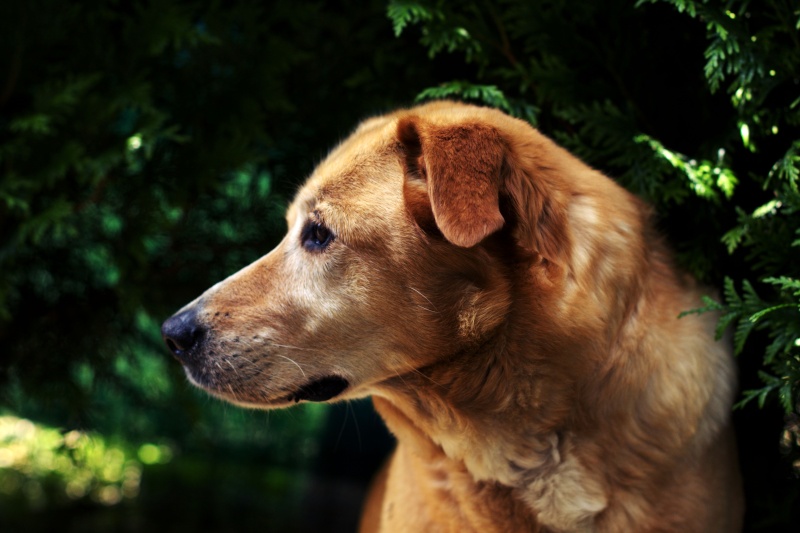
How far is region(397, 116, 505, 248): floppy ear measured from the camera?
1880 mm

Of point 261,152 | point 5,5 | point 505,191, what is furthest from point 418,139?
point 5,5

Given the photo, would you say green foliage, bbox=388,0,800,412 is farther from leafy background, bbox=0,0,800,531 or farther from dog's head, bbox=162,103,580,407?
dog's head, bbox=162,103,580,407

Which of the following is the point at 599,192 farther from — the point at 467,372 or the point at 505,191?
the point at 467,372

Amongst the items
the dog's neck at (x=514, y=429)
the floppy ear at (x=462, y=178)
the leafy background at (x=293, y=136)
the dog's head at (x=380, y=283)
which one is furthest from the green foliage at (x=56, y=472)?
the floppy ear at (x=462, y=178)

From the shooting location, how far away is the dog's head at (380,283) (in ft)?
6.73

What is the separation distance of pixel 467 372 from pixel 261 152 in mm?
1696

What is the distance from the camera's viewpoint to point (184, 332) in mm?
2193

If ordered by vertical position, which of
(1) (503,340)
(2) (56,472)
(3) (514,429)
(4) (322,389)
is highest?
(1) (503,340)

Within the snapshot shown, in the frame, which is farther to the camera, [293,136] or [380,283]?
[293,136]

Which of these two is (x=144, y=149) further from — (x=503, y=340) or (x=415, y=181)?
(x=503, y=340)

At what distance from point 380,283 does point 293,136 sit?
1664mm

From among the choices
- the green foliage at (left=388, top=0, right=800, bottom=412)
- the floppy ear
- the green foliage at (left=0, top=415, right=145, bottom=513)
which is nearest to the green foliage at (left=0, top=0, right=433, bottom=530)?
the green foliage at (left=388, top=0, right=800, bottom=412)

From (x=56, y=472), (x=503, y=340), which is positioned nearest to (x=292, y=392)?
(x=503, y=340)

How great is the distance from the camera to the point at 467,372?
7.03 ft
